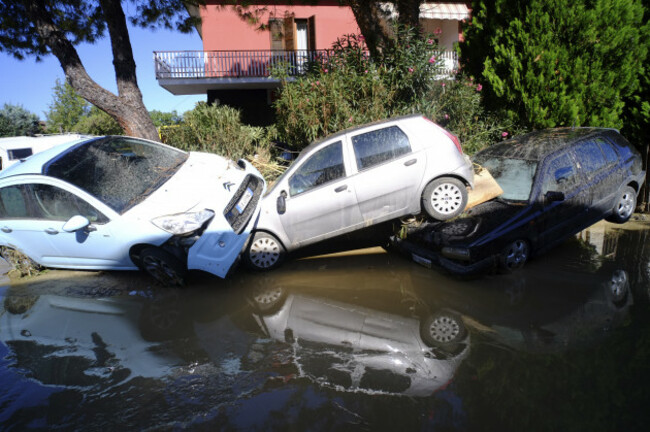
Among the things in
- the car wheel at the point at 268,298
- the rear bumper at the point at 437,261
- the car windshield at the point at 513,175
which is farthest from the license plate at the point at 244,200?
the car windshield at the point at 513,175

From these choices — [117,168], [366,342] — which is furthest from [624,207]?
[117,168]

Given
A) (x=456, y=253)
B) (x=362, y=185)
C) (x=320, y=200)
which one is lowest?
(x=456, y=253)

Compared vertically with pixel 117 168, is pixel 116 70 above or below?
above

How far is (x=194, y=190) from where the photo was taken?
5.56 meters

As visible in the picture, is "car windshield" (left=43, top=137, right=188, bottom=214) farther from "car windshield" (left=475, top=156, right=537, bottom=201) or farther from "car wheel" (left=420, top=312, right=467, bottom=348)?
"car windshield" (left=475, top=156, right=537, bottom=201)

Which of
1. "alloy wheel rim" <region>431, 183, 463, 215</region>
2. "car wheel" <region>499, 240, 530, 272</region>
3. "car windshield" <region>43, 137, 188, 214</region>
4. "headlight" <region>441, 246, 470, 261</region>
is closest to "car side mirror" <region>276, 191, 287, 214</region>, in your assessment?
"car windshield" <region>43, 137, 188, 214</region>

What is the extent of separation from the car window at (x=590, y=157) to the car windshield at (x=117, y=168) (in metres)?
5.54

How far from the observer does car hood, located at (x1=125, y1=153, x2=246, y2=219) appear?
5.26 meters

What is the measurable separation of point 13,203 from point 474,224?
6162 millimetres

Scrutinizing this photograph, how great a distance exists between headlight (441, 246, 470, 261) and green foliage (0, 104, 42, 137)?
3506 cm

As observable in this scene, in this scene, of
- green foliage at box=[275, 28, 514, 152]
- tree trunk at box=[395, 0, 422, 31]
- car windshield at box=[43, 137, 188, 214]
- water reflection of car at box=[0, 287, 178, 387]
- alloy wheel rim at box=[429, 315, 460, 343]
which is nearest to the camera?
water reflection of car at box=[0, 287, 178, 387]

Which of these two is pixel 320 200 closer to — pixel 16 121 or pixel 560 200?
pixel 560 200

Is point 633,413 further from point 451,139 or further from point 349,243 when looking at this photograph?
point 349,243


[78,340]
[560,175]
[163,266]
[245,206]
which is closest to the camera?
[78,340]
